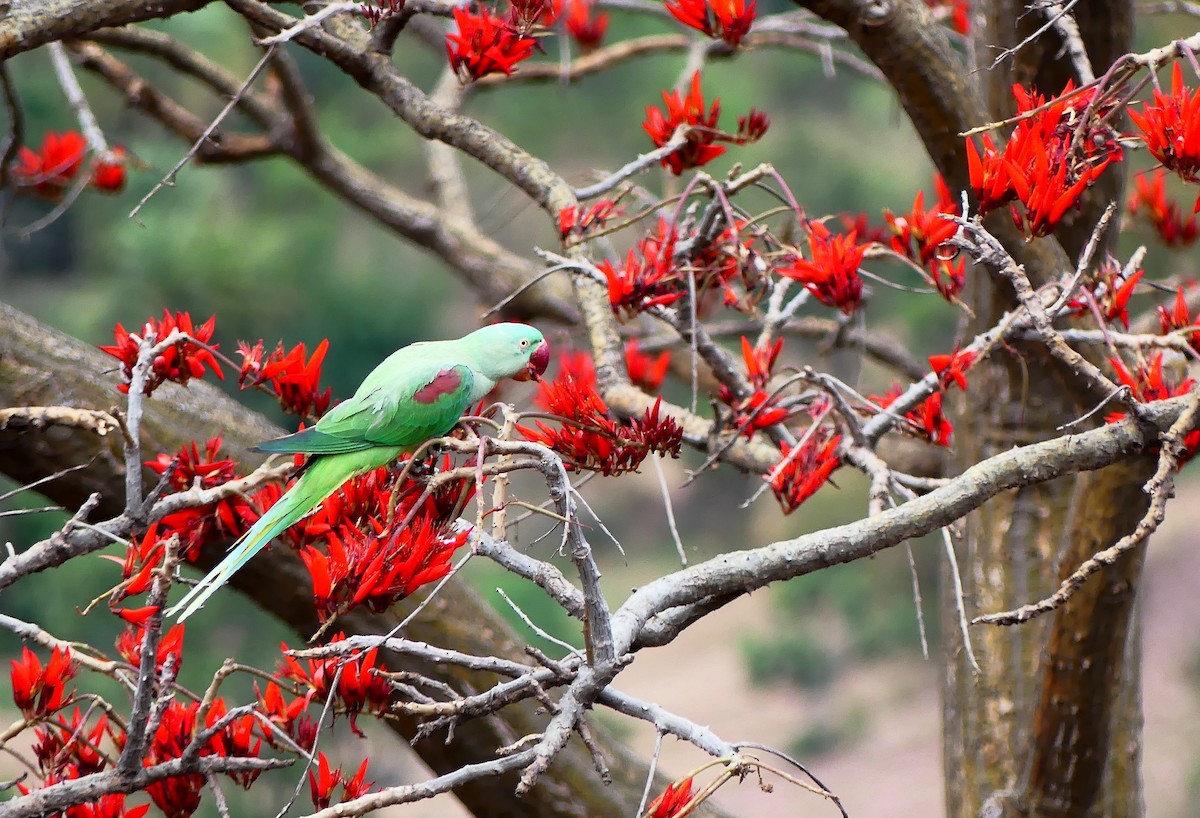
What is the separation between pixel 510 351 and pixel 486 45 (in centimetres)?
40

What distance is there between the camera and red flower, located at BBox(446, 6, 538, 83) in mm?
1490

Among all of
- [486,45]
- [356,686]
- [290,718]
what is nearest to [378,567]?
[356,686]

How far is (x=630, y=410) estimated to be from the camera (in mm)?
1670

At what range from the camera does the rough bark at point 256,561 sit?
5.10ft

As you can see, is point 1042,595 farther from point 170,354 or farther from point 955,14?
point 955,14

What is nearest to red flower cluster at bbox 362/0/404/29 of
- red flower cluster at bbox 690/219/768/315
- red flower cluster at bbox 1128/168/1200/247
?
red flower cluster at bbox 690/219/768/315

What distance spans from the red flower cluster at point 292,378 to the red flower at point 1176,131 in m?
0.91

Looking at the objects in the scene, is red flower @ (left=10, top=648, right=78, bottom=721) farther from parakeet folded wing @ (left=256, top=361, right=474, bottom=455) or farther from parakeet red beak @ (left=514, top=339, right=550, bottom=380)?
parakeet red beak @ (left=514, top=339, right=550, bottom=380)

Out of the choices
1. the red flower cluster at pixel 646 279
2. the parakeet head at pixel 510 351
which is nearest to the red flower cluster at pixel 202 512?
the parakeet head at pixel 510 351

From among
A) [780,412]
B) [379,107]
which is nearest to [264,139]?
[780,412]

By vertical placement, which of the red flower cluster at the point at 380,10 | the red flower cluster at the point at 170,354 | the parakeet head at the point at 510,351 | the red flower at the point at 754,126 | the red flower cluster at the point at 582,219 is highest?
the red flower at the point at 754,126

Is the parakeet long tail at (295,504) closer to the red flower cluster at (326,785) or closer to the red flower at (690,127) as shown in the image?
the red flower cluster at (326,785)

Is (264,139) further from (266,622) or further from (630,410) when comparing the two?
(266,622)

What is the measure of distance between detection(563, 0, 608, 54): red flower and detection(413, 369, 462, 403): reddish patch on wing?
163 centimetres
